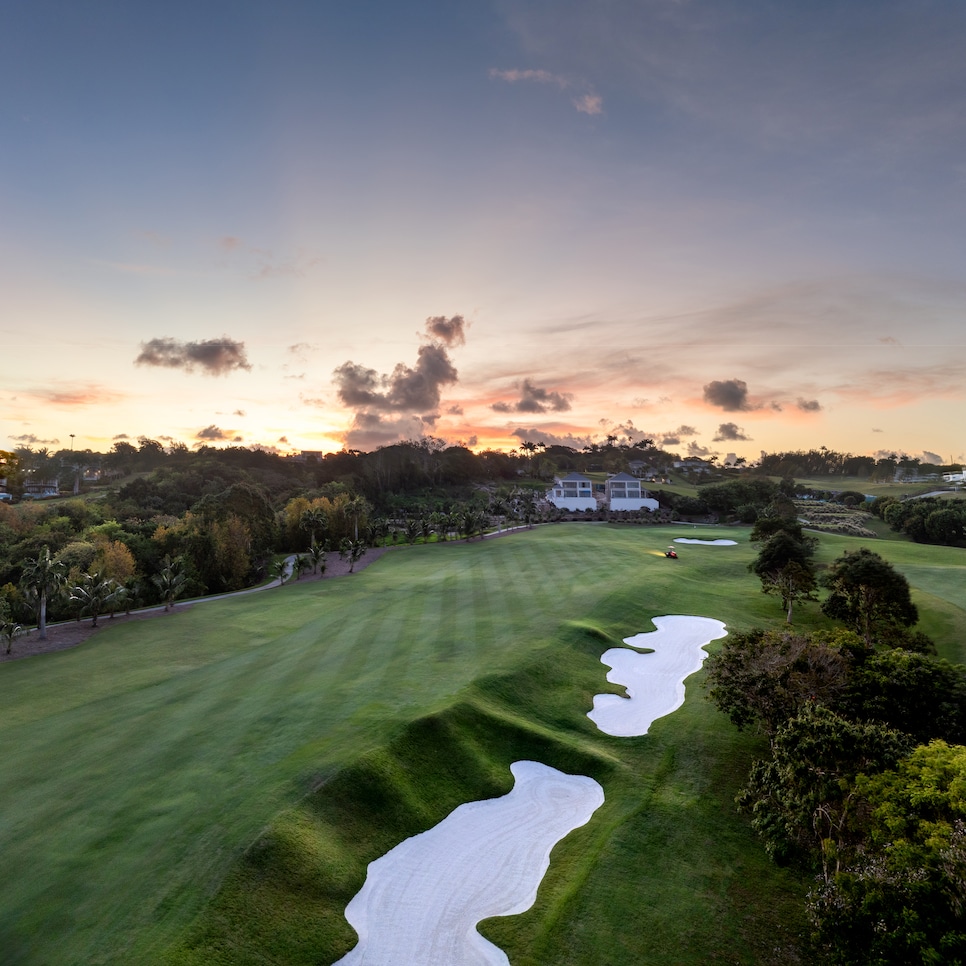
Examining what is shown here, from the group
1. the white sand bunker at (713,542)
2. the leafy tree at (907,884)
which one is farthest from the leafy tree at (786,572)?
the leafy tree at (907,884)

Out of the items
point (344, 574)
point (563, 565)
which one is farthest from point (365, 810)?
point (344, 574)

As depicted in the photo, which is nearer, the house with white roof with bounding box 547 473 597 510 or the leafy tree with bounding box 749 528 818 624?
the leafy tree with bounding box 749 528 818 624

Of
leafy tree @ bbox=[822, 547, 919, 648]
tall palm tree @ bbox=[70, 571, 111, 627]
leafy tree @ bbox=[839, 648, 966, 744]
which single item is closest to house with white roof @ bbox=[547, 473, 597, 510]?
leafy tree @ bbox=[822, 547, 919, 648]

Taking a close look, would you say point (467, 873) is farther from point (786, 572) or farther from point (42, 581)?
point (42, 581)

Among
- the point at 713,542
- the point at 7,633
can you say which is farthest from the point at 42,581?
the point at 713,542

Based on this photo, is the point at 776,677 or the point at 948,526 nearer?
the point at 776,677

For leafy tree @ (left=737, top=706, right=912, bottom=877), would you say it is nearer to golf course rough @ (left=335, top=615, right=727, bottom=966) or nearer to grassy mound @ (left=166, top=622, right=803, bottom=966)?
grassy mound @ (left=166, top=622, right=803, bottom=966)
